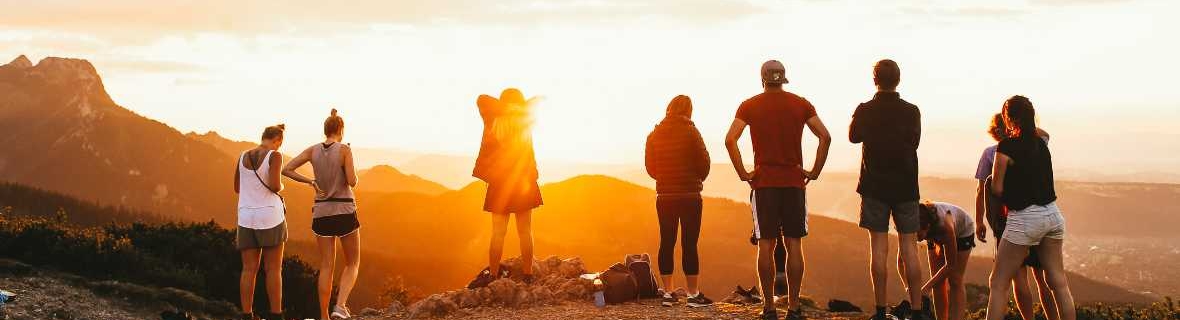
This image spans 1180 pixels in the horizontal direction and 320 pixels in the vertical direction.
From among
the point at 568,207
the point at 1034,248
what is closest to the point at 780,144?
the point at 1034,248

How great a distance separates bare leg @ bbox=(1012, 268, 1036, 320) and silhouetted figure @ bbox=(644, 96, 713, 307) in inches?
124

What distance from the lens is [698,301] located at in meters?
9.07

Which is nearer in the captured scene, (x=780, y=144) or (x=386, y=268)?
(x=780, y=144)

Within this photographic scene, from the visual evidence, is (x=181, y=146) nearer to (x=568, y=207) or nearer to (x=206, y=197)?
(x=206, y=197)

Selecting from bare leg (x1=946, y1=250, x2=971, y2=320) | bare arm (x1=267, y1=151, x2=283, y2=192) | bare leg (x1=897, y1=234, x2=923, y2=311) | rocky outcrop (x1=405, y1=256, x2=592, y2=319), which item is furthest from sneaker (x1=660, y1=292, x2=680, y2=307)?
bare arm (x1=267, y1=151, x2=283, y2=192)

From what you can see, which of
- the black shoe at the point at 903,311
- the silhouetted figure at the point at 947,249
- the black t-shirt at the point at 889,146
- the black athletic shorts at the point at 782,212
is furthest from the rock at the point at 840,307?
the black t-shirt at the point at 889,146

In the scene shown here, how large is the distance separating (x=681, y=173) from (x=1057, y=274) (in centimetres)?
381

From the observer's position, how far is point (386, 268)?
76.1 meters

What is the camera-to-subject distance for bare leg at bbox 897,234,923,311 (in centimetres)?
694

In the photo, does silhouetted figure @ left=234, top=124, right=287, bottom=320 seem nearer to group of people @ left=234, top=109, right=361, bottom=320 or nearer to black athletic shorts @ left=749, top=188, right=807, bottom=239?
group of people @ left=234, top=109, right=361, bottom=320

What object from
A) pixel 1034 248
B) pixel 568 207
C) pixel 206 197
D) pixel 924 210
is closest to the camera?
pixel 1034 248

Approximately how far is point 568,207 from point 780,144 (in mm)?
122046

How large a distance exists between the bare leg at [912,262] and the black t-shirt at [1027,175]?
1.03 meters

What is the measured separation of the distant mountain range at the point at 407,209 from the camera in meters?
104
